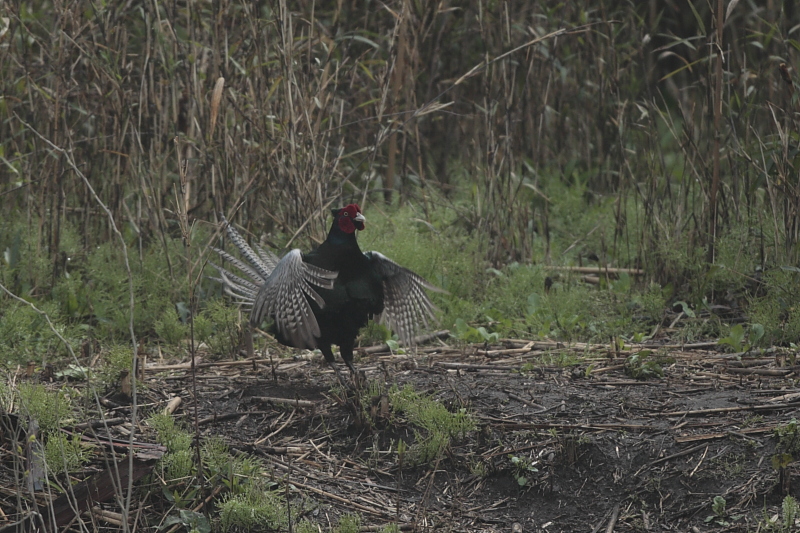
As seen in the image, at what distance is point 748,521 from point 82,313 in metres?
3.91

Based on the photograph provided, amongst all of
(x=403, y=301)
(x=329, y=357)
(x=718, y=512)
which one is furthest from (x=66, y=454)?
(x=718, y=512)

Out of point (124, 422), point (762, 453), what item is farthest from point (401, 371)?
point (762, 453)

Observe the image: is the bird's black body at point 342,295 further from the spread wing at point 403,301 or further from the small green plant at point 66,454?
the small green plant at point 66,454

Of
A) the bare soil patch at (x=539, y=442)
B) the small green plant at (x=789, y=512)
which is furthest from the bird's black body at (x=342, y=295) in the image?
the small green plant at (x=789, y=512)

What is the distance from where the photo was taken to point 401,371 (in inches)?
190

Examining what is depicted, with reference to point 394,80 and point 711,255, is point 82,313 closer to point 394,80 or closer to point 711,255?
point 394,80

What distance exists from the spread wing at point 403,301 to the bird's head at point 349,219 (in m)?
0.41

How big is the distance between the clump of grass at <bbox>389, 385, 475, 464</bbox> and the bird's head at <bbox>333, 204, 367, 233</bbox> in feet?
3.37

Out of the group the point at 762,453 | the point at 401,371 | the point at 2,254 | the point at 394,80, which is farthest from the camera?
the point at 394,80

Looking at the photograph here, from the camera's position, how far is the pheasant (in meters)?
4.62

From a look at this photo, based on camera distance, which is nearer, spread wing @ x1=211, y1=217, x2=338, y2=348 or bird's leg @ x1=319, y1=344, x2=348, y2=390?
spread wing @ x1=211, y1=217, x2=338, y2=348

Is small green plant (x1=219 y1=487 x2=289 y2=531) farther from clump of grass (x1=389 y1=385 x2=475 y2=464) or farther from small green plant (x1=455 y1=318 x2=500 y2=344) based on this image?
small green plant (x1=455 y1=318 x2=500 y2=344)

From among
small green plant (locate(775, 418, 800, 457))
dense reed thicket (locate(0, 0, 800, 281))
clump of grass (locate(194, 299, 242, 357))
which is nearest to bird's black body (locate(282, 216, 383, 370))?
clump of grass (locate(194, 299, 242, 357))

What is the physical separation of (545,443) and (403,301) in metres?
1.56
